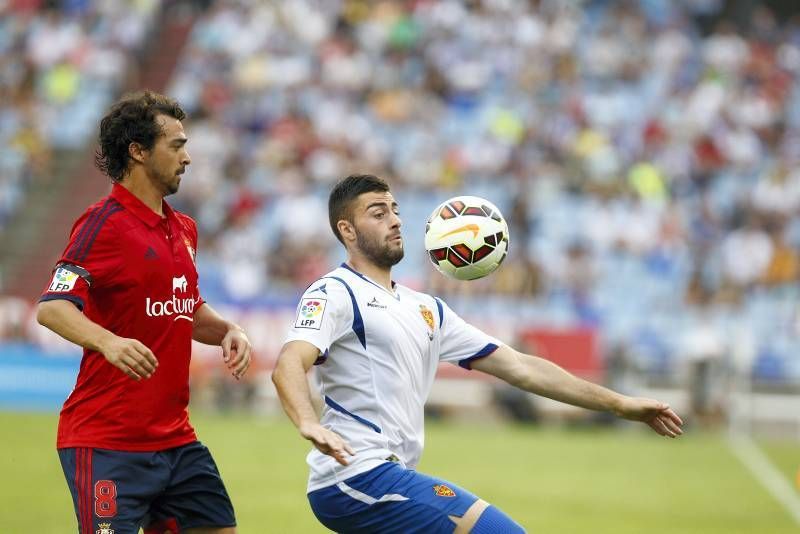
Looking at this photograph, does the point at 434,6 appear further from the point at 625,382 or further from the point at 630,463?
the point at 630,463

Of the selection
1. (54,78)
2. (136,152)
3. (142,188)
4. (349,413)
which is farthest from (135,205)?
(54,78)

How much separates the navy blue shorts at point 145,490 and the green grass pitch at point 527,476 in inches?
177

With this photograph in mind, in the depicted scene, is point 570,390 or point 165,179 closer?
point 165,179

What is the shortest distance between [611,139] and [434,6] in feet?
17.5

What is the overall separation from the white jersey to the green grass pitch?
4816 millimetres

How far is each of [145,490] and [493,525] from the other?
5.46 feet

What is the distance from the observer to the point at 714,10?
1065 inches

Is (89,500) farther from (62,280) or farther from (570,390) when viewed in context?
(570,390)

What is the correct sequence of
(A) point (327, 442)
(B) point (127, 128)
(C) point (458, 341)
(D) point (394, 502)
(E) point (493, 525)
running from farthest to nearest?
(C) point (458, 341), (B) point (127, 128), (D) point (394, 502), (E) point (493, 525), (A) point (327, 442)

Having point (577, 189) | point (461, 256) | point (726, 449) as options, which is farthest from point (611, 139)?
point (461, 256)

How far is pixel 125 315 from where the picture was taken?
600cm

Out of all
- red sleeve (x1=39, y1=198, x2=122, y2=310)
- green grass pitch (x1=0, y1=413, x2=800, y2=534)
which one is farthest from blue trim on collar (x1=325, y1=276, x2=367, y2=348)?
green grass pitch (x1=0, y1=413, x2=800, y2=534)

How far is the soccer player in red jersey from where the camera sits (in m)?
5.82

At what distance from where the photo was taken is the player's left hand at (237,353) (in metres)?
6.32
